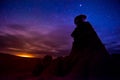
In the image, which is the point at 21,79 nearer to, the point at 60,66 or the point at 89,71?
the point at 60,66

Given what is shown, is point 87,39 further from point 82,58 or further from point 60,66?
point 60,66

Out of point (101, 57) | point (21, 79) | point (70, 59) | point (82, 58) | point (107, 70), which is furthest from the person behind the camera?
point (21, 79)

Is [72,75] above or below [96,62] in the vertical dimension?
below

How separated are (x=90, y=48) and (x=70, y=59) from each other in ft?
7.15

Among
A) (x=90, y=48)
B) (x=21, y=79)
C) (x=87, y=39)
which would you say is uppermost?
(x=87, y=39)

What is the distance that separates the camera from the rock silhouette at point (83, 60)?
11.2 metres

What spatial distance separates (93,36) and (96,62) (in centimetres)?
285

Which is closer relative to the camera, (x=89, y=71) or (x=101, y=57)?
(x=89, y=71)

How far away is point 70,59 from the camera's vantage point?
14102 millimetres

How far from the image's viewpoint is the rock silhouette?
11216mm

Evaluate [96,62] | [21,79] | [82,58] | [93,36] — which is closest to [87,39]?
[93,36]

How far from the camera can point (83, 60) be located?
1238 cm

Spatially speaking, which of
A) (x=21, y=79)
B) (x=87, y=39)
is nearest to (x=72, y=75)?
(x=87, y=39)

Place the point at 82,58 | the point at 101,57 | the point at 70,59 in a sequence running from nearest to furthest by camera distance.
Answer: the point at 101,57
the point at 82,58
the point at 70,59
